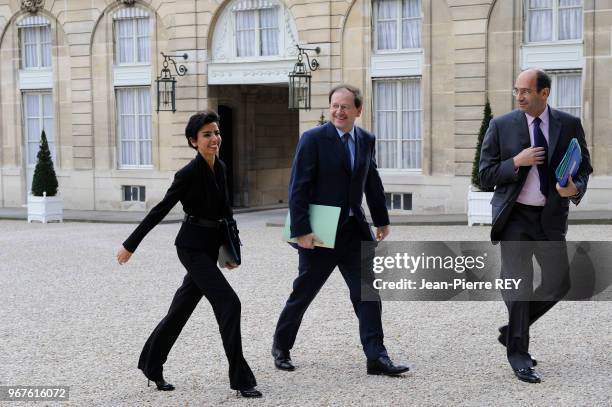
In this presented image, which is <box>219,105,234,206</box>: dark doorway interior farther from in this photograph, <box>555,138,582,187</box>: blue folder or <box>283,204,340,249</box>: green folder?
<box>555,138,582,187</box>: blue folder

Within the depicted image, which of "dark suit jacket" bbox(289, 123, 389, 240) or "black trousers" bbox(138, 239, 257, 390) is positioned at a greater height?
"dark suit jacket" bbox(289, 123, 389, 240)

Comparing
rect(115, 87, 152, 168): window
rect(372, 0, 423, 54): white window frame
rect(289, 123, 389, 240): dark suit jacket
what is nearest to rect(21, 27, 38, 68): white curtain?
Result: rect(115, 87, 152, 168): window

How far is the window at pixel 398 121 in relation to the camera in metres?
19.5

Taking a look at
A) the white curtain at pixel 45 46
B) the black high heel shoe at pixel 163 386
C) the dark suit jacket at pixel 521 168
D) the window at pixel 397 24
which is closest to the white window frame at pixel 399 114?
the window at pixel 397 24

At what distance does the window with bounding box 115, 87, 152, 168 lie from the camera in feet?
73.4

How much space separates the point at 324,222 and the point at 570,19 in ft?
42.0

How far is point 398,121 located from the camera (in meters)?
19.7

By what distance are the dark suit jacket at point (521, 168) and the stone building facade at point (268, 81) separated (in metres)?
11.8

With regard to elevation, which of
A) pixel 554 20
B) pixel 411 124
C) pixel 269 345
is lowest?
pixel 269 345

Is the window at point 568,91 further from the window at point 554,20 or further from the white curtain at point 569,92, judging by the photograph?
the window at point 554,20

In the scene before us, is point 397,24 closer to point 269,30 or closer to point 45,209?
point 269,30

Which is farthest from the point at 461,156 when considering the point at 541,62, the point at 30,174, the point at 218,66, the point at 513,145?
the point at 513,145

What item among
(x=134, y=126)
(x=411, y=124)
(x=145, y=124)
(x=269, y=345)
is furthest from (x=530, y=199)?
(x=134, y=126)

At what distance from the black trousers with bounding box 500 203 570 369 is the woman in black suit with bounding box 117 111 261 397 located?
64.1 inches
